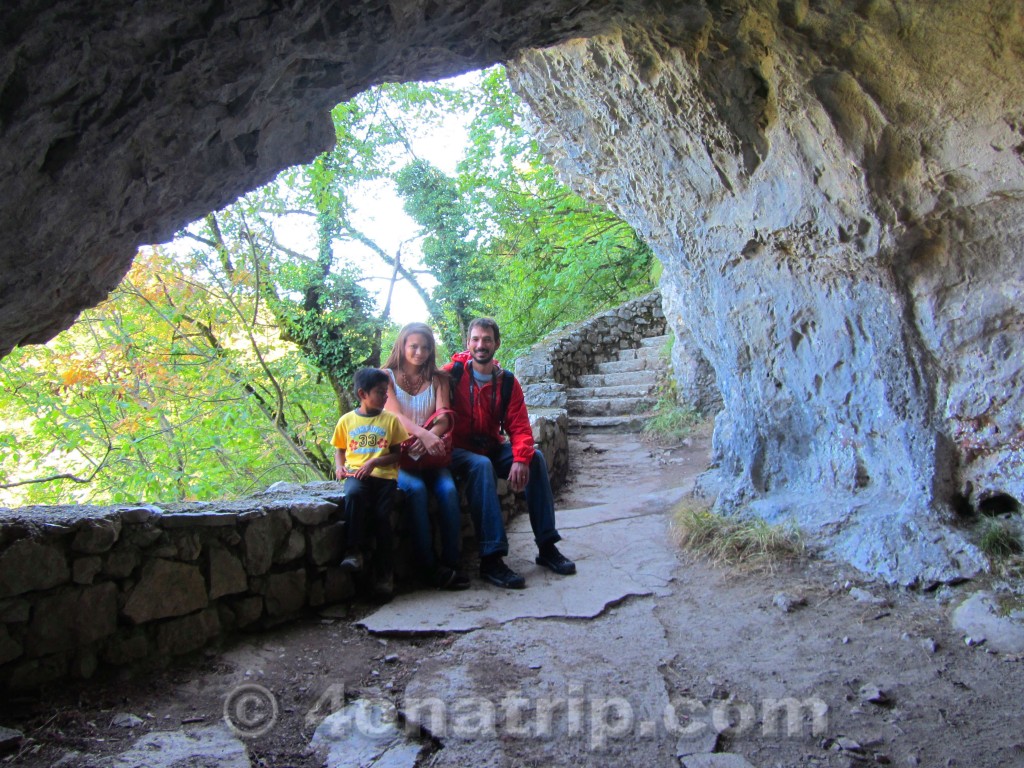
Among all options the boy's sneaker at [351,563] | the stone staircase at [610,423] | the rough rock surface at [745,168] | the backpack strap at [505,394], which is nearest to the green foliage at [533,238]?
the stone staircase at [610,423]

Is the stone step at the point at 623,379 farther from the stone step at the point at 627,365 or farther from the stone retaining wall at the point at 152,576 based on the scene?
the stone retaining wall at the point at 152,576

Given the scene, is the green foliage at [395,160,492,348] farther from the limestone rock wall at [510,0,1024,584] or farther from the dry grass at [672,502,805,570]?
the dry grass at [672,502,805,570]

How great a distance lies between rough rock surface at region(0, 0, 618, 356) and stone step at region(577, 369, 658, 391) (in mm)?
7449

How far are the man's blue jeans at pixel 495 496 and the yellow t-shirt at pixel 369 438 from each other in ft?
1.43

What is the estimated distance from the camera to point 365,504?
3.51 meters

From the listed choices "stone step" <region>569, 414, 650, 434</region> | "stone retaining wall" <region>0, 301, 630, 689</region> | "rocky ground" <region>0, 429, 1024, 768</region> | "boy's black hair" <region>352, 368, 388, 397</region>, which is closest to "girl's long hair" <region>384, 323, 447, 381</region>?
"boy's black hair" <region>352, 368, 388, 397</region>

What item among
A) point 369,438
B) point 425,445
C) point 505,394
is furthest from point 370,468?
point 505,394

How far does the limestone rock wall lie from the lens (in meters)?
2.90

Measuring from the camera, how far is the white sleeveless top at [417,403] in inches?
150

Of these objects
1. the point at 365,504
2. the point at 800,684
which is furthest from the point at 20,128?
the point at 800,684

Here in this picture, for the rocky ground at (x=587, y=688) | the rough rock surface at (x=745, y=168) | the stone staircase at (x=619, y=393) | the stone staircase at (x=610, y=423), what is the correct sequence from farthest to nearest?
the stone staircase at (x=619, y=393)
the stone staircase at (x=610, y=423)
the rocky ground at (x=587, y=688)
the rough rock surface at (x=745, y=168)

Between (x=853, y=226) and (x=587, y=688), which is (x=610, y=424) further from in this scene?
(x=587, y=688)

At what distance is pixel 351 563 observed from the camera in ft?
11.2

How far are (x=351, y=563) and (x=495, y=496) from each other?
0.86 metres
